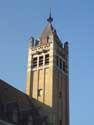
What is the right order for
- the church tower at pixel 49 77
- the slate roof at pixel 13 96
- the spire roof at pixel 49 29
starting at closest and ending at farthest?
1. the slate roof at pixel 13 96
2. the church tower at pixel 49 77
3. the spire roof at pixel 49 29

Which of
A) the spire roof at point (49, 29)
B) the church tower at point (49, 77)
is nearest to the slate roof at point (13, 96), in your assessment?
the church tower at point (49, 77)

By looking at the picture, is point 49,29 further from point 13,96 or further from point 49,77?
point 13,96

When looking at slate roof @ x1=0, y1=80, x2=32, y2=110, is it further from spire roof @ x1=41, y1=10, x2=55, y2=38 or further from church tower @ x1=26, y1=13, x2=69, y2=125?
spire roof @ x1=41, y1=10, x2=55, y2=38

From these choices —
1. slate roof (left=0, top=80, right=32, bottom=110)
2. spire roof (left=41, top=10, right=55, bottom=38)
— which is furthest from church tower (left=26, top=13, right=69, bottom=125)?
slate roof (left=0, top=80, right=32, bottom=110)

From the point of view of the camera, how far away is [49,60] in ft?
258

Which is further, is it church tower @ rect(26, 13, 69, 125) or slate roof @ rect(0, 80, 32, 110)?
church tower @ rect(26, 13, 69, 125)

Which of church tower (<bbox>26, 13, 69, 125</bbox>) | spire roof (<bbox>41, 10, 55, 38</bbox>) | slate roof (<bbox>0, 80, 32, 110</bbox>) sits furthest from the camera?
spire roof (<bbox>41, 10, 55, 38</bbox>)

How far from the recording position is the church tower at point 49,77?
74.8 metres

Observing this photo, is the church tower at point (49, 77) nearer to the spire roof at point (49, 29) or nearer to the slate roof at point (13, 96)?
the spire roof at point (49, 29)

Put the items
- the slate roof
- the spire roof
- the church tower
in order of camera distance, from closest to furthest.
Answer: the slate roof
the church tower
the spire roof

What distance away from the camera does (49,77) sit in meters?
76.4

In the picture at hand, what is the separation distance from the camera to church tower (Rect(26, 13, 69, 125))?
74812mm

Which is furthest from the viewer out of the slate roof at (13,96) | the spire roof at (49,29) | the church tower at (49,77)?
the spire roof at (49,29)

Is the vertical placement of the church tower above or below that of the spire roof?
below
